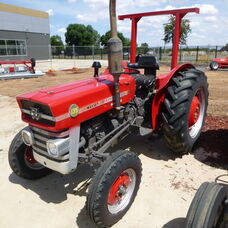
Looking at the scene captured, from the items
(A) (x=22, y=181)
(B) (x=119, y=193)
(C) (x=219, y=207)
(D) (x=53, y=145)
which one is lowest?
(A) (x=22, y=181)

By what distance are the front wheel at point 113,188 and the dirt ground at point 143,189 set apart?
15cm

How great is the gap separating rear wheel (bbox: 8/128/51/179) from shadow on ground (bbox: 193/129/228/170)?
2297mm

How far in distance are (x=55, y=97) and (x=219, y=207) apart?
66.1 inches

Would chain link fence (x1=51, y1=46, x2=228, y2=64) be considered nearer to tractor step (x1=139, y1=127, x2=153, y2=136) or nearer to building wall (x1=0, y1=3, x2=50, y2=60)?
building wall (x1=0, y1=3, x2=50, y2=60)

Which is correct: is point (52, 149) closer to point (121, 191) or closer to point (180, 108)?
point (121, 191)

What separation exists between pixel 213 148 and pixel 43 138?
2681 millimetres

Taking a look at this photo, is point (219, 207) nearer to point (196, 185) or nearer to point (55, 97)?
point (196, 185)

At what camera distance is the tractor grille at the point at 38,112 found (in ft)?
7.24

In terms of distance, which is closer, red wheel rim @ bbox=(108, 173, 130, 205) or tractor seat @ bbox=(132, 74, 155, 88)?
red wheel rim @ bbox=(108, 173, 130, 205)

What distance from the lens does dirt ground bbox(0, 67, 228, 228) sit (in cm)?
243

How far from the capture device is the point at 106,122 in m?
2.94

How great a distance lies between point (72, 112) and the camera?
2.31m

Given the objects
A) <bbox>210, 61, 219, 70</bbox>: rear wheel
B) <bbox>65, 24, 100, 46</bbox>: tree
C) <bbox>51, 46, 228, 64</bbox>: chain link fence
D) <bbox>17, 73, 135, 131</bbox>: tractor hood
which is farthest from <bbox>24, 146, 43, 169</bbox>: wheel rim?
<bbox>65, 24, 100, 46</bbox>: tree

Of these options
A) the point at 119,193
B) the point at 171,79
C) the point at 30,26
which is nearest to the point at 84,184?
the point at 119,193
